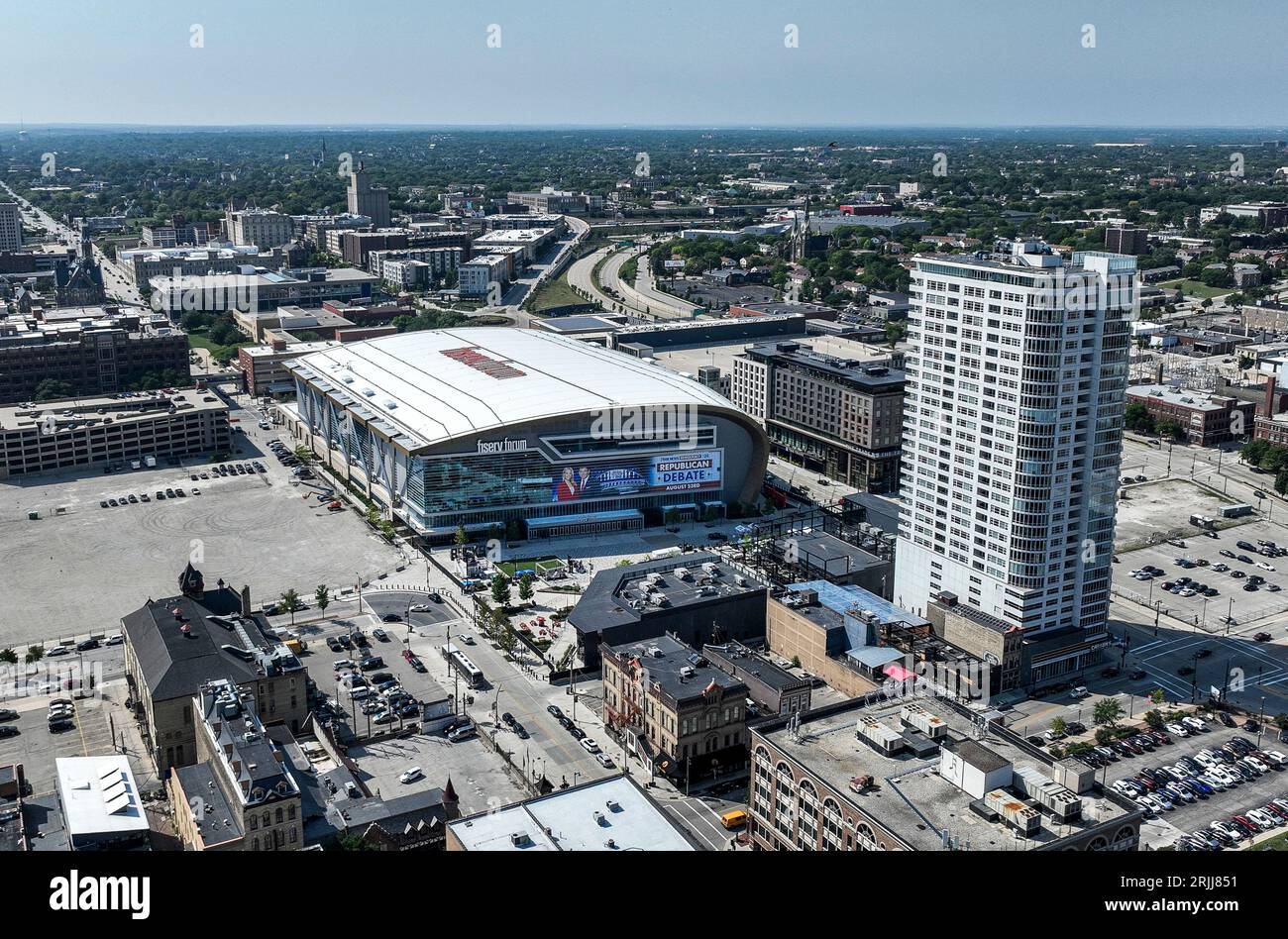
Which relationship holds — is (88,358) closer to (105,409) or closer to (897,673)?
(105,409)

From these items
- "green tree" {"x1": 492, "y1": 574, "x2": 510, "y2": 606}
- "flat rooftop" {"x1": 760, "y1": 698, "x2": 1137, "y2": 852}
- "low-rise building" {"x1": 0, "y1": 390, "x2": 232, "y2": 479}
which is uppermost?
"low-rise building" {"x1": 0, "y1": 390, "x2": 232, "y2": 479}

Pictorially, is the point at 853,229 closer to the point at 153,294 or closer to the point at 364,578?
the point at 153,294

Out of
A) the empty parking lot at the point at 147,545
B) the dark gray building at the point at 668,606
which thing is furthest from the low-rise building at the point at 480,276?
the dark gray building at the point at 668,606

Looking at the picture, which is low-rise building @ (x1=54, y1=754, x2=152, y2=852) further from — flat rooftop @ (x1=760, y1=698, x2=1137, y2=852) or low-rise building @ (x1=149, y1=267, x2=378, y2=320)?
low-rise building @ (x1=149, y1=267, x2=378, y2=320)

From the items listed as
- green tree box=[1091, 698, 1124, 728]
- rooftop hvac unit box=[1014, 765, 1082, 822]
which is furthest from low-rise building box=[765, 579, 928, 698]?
rooftop hvac unit box=[1014, 765, 1082, 822]

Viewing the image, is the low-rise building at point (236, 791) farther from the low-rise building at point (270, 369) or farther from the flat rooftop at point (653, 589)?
the low-rise building at point (270, 369)

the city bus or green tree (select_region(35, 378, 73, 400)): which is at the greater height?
green tree (select_region(35, 378, 73, 400))
